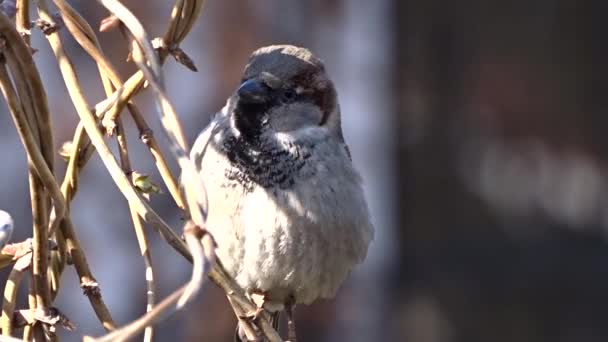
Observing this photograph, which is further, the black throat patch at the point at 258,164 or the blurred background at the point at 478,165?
the blurred background at the point at 478,165

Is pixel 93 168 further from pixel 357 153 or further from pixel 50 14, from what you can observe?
pixel 50 14

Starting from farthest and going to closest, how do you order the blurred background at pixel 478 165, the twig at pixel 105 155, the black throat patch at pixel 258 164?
the blurred background at pixel 478 165, the black throat patch at pixel 258 164, the twig at pixel 105 155

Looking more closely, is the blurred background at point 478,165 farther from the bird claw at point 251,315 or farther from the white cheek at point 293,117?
the bird claw at point 251,315

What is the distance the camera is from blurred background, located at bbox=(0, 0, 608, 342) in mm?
4852

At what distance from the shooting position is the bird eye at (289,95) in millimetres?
1943

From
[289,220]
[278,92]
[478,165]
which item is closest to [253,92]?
[278,92]

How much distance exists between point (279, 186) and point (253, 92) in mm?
137

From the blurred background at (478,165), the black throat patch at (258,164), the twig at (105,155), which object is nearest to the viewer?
the twig at (105,155)

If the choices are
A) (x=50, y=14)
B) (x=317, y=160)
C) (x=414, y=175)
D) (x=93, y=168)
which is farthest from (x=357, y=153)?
(x=50, y=14)

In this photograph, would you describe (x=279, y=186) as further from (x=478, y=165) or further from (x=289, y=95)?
(x=478, y=165)

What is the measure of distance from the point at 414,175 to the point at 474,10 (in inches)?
25.3

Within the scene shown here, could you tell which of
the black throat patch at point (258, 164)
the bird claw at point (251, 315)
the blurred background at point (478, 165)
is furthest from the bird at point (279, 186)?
the blurred background at point (478, 165)

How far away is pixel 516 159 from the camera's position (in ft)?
15.9

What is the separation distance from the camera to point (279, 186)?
188 cm
